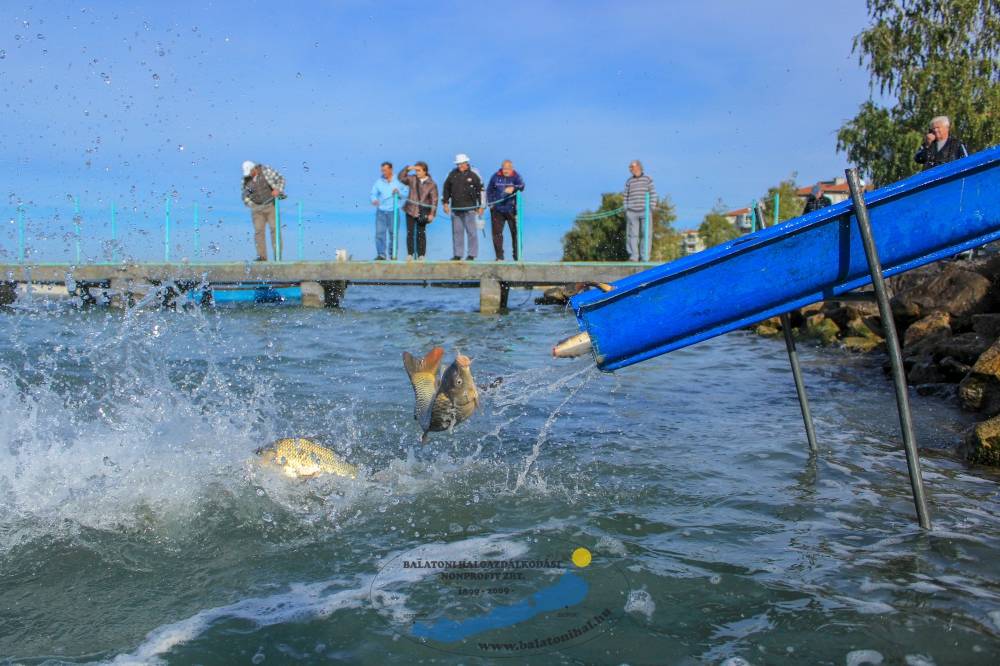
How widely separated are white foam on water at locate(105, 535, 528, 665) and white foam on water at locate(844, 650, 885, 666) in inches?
64.5

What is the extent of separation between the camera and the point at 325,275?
20047mm

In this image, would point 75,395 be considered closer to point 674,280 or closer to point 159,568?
point 159,568

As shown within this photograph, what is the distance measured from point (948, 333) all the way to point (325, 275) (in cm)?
1406

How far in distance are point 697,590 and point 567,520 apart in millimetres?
1088

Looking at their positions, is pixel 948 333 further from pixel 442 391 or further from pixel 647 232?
pixel 442 391

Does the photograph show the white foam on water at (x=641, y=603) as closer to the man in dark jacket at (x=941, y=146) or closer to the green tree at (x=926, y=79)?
the man in dark jacket at (x=941, y=146)

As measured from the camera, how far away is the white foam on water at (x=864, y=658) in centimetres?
314

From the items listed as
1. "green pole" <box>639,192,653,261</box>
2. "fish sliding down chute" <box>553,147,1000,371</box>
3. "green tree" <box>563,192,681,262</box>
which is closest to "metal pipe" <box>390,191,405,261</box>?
"green pole" <box>639,192,653,261</box>

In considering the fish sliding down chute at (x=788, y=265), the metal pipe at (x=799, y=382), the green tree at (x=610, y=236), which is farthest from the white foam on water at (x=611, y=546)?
the green tree at (x=610, y=236)

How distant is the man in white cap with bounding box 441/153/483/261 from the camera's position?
17.4 metres

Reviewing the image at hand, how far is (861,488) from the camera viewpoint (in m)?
5.38

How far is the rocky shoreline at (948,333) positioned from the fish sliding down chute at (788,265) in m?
2.51

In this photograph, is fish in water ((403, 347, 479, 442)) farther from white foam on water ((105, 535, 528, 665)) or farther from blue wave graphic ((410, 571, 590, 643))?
blue wave graphic ((410, 571, 590, 643))

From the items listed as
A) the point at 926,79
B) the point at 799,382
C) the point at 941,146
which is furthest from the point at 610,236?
the point at 799,382
